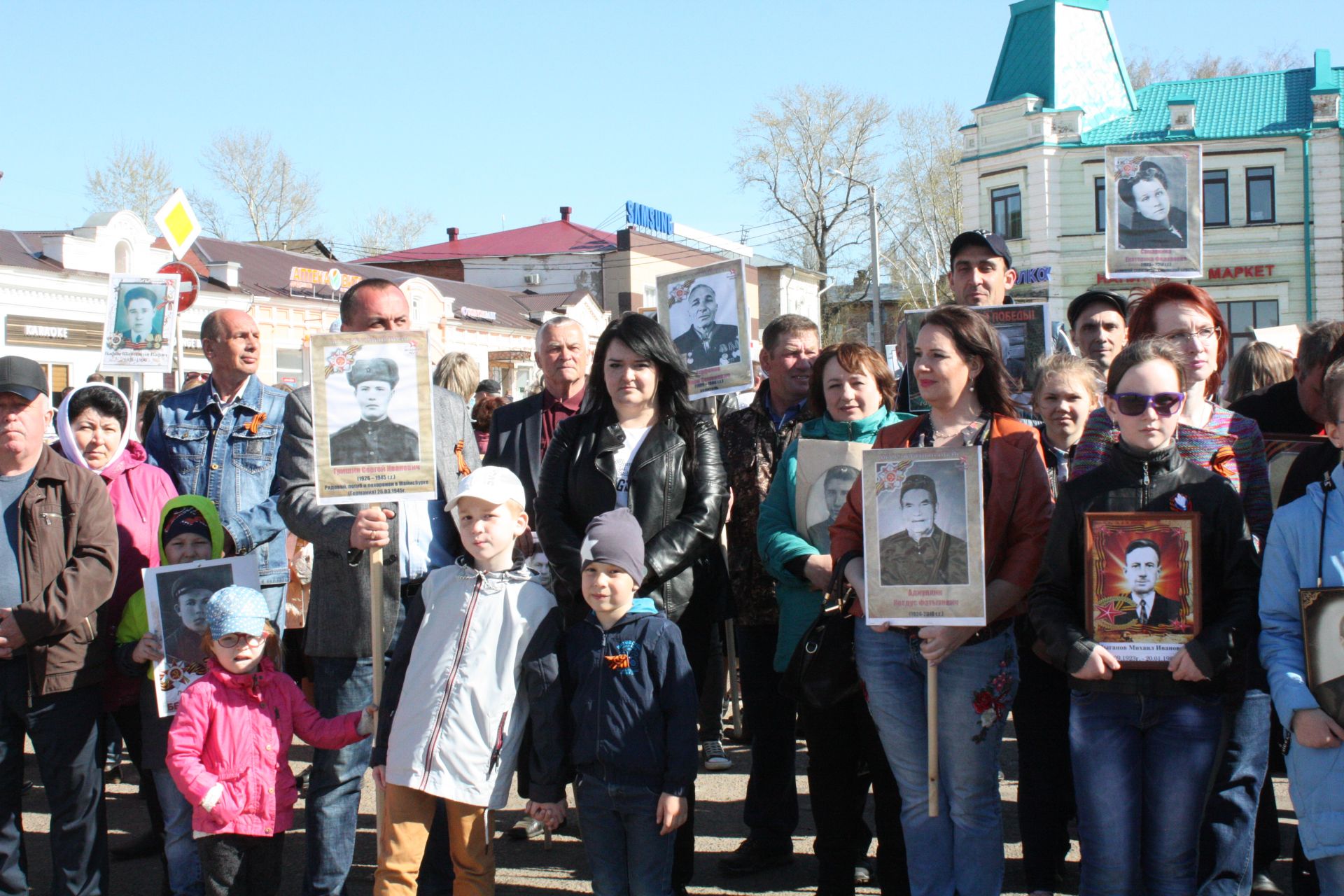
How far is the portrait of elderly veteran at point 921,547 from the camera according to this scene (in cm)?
364

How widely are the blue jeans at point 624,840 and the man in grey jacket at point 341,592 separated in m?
0.95

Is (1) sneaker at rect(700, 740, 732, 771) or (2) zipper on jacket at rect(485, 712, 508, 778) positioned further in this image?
(1) sneaker at rect(700, 740, 732, 771)

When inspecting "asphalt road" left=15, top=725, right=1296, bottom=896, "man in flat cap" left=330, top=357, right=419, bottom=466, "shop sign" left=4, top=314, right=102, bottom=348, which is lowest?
"asphalt road" left=15, top=725, right=1296, bottom=896

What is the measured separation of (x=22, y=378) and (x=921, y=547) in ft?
11.3

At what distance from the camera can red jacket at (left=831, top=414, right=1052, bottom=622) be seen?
12.4ft

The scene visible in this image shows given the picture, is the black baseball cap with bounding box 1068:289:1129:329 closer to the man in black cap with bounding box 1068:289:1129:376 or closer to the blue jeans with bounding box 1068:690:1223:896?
the man in black cap with bounding box 1068:289:1129:376

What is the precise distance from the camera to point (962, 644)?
374 cm

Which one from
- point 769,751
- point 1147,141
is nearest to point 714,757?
point 769,751

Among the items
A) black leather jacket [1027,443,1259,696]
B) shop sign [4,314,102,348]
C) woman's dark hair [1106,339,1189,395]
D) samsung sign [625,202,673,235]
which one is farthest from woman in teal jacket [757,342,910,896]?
samsung sign [625,202,673,235]

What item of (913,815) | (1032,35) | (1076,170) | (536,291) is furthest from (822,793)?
(536,291)

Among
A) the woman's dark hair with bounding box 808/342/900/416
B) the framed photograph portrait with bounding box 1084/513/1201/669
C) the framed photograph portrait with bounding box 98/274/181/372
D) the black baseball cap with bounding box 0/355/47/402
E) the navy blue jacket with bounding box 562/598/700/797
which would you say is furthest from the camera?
the framed photograph portrait with bounding box 98/274/181/372

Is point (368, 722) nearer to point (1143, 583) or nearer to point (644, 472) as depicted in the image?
point (644, 472)

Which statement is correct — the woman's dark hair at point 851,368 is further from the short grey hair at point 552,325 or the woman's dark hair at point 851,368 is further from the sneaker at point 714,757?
the sneaker at point 714,757

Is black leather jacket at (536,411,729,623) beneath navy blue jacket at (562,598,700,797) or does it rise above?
above
